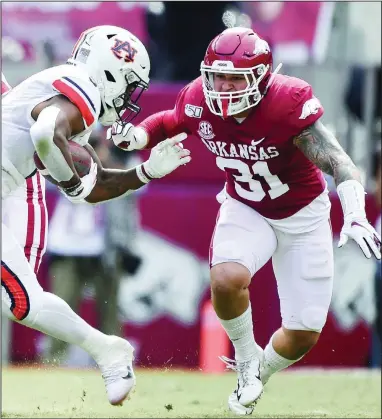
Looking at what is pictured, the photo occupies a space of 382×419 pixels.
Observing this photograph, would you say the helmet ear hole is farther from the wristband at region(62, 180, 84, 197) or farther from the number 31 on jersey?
the number 31 on jersey

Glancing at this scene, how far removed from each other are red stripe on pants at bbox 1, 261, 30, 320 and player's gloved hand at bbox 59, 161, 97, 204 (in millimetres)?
458

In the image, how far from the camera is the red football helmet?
5.87 m

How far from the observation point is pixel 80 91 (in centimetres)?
552

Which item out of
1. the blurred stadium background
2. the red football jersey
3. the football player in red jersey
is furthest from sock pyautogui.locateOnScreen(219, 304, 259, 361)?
the blurred stadium background

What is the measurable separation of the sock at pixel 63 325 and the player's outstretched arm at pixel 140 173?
701 mm

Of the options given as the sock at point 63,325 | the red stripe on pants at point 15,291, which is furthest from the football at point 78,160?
the sock at point 63,325

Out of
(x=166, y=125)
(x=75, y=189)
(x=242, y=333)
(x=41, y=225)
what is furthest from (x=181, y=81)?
(x=75, y=189)

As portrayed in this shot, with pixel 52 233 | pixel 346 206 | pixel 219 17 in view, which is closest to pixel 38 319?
pixel 346 206

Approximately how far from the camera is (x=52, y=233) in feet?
31.6

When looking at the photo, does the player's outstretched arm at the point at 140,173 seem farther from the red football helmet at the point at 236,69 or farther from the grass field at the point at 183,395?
the grass field at the point at 183,395

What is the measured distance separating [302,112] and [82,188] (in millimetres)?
1198

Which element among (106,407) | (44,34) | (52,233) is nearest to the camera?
(106,407)

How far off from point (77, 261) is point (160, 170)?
3.73 m

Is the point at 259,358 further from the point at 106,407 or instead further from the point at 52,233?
the point at 52,233
